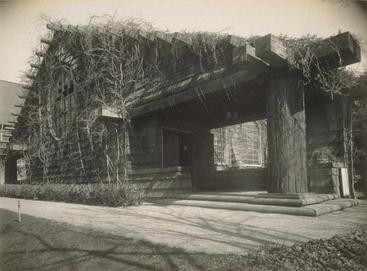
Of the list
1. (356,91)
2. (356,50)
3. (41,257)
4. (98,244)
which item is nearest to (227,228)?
(98,244)

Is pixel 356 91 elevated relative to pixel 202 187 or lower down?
elevated

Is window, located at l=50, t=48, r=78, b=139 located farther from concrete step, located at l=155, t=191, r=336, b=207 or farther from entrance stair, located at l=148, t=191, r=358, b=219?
concrete step, located at l=155, t=191, r=336, b=207

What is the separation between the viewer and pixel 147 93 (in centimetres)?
1024

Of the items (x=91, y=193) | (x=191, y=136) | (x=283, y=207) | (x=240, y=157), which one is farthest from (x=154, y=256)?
(x=240, y=157)

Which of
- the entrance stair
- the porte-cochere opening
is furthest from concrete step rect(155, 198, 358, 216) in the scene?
the porte-cochere opening

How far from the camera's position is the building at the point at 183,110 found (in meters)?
6.30

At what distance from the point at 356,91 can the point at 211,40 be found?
149 inches

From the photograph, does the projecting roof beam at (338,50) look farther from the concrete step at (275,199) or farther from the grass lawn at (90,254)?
the grass lawn at (90,254)

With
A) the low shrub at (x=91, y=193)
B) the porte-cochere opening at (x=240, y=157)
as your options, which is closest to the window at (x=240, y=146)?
the porte-cochere opening at (x=240, y=157)

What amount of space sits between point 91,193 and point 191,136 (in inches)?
177

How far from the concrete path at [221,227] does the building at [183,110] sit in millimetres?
1123

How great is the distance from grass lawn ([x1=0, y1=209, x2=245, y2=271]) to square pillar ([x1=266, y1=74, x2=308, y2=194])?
3394 millimetres

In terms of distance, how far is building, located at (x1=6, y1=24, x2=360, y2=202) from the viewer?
6305 mm

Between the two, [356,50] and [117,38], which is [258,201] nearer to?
[356,50]
